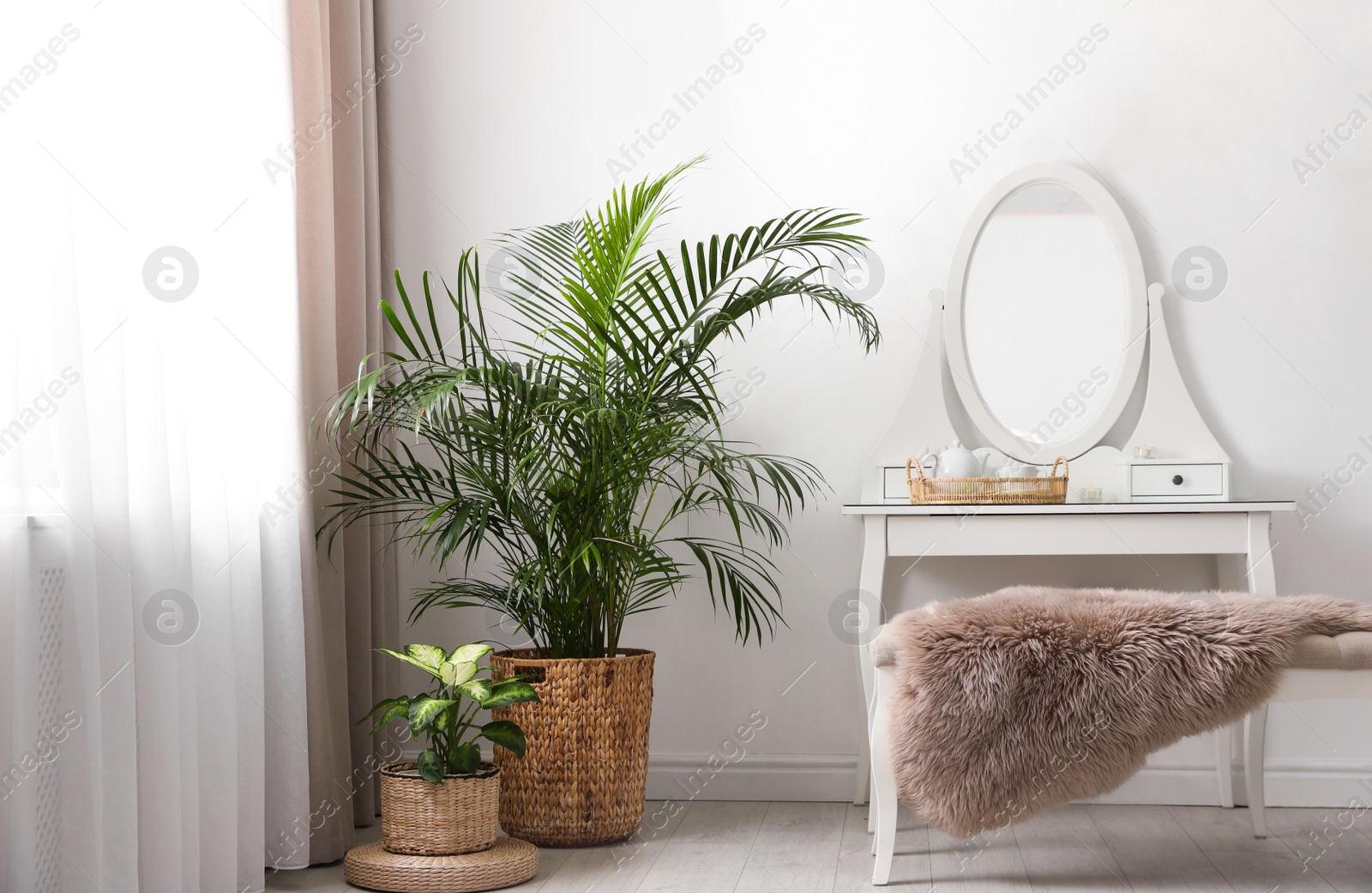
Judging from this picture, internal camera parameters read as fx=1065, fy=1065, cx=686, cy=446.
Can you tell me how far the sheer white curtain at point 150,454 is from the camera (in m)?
1.43

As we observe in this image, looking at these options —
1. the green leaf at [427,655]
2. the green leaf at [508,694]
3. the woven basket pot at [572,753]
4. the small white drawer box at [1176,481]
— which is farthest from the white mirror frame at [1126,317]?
the green leaf at [427,655]

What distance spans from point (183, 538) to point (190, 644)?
0.56 feet

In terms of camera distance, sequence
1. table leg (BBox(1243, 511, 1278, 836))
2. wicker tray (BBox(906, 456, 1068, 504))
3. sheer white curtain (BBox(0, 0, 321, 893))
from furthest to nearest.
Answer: wicker tray (BBox(906, 456, 1068, 504)) < table leg (BBox(1243, 511, 1278, 836)) < sheer white curtain (BBox(0, 0, 321, 893))

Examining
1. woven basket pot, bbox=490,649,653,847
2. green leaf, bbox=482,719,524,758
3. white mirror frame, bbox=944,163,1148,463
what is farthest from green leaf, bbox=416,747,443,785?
white mirror frame, bbox=944,163,1148,463

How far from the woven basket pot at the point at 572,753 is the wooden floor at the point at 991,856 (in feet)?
0.23

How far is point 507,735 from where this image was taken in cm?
200

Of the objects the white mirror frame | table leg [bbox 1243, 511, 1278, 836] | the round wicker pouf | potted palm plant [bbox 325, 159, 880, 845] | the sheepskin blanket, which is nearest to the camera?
the sheepskin blanket

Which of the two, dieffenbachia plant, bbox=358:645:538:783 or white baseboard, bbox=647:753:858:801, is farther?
white baseboard, bbox=647:753:858:801

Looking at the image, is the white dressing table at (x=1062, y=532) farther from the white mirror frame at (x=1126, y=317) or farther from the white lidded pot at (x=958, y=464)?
the white mirror frame at (x=1126, y=317)

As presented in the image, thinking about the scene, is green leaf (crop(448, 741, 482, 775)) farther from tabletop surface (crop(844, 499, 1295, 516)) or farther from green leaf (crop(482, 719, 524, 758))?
tabletop surface (crop(844, 499, 1295, 516))

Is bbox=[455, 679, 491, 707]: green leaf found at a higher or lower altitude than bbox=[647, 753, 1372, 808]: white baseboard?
higher

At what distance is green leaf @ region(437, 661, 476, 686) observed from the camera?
1.97m

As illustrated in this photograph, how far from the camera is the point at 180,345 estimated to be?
5.89ft

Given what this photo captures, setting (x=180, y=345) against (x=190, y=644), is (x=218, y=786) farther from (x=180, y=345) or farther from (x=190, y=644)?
(x=180, y=345)
